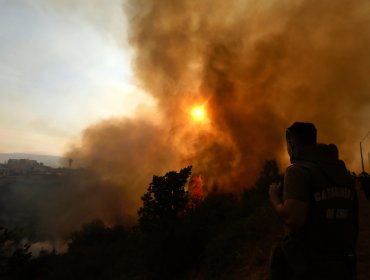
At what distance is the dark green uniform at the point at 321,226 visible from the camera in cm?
228

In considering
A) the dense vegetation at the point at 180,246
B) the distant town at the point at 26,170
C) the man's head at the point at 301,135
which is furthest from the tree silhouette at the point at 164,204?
the distant town at the point at 26,170

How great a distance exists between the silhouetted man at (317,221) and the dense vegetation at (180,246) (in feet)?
24.5

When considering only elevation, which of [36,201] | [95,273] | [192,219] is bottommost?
[95,273]

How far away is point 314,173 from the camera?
7.98 feet

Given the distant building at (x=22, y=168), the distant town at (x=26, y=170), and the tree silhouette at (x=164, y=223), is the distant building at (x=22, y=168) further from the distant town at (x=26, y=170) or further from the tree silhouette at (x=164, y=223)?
the tree silhouette at (x=164, y=223)

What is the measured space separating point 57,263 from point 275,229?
14126 millimetres

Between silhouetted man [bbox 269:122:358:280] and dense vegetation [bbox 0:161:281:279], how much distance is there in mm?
7463

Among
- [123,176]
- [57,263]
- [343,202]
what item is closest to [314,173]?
[343,202]

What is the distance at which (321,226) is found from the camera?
2338mm

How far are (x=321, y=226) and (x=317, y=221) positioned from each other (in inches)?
1.8

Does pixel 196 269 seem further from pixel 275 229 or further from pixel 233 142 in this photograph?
pixel 233 142

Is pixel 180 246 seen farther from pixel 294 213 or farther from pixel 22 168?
pixel 22 168

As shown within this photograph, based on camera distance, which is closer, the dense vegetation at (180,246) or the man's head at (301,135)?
the man's head at (301,135)

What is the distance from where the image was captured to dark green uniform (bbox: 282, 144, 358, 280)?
2.28 m
